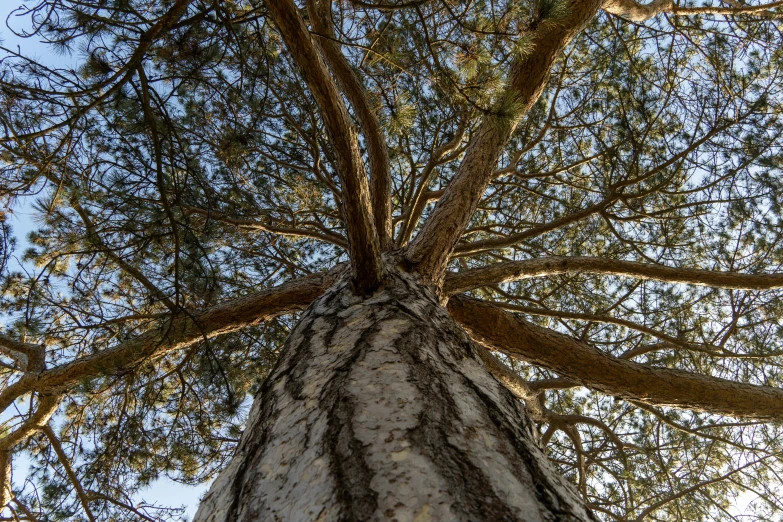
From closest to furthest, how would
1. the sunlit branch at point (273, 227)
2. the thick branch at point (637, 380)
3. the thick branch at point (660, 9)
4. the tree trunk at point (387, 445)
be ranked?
the tree trunk at point (387, 445) → the thick branch at point (637, 380) → the sunlit branch at point (273, 227) → the thick branch at point (660, 9)

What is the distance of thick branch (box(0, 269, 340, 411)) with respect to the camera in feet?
7.92

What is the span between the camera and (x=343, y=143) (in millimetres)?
1740

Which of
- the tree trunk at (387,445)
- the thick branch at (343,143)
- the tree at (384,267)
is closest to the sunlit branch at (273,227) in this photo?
the tree at (384,267)

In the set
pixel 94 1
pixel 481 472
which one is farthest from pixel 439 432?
pixel 94 1

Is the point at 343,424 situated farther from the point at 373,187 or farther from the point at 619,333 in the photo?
the point at 619,333

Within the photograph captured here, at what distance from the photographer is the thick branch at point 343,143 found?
5.16ft

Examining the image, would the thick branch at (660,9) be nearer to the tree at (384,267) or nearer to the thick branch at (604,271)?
the tree at (384,267)

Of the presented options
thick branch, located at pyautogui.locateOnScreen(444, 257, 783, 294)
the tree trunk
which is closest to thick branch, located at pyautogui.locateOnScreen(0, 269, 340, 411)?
thick branch, located at pyautogui.locateOnScreen(444, 257, 783, 294)

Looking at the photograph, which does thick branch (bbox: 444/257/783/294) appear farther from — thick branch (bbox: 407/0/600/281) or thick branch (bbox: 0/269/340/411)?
thick branch (bbox: 0/269/340/411)

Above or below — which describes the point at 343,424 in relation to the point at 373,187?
below

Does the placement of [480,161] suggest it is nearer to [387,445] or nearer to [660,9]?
[387,445]

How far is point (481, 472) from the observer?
69 cm

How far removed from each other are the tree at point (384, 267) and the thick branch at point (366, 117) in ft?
0.04

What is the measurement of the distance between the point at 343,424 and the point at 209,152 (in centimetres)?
291
